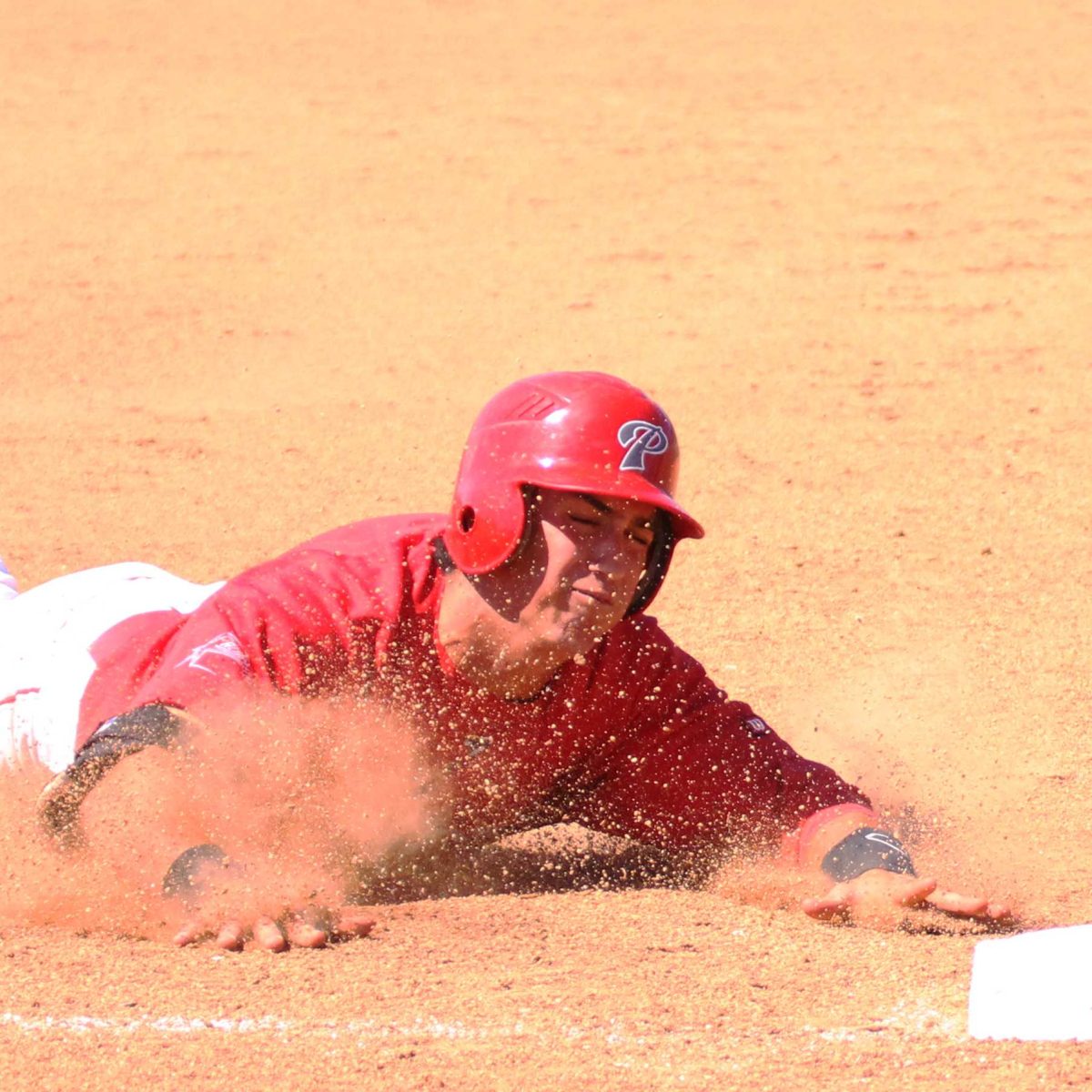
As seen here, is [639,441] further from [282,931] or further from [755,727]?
[282,931]

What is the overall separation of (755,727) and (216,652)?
1.19 meters

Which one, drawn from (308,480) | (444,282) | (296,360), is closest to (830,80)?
(444,282)

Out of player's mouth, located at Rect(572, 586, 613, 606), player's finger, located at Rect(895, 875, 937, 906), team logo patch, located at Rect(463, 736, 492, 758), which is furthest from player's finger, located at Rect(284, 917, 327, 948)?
player's finger, located at Rect(895, 875, 937, 906)

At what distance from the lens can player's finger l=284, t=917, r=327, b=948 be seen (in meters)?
3.47

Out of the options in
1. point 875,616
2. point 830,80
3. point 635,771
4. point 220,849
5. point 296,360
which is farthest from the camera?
point 830,80

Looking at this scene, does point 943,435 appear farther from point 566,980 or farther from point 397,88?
point 397,88

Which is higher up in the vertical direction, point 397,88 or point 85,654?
point 397,88

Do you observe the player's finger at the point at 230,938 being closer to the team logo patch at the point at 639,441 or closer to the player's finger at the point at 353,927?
the player's finger at the point at 353,927

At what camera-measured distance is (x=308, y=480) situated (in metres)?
7.95

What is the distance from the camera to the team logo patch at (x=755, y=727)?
4.04 meters

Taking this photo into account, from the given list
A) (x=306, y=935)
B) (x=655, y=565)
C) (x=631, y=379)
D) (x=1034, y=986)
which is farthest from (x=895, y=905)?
(x=631, y=379)

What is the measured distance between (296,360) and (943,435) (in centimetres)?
348

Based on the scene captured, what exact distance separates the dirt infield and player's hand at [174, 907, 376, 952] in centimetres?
6

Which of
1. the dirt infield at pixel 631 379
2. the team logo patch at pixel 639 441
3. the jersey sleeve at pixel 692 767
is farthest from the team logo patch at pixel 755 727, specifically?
the team logo patch at pixel 639 441
